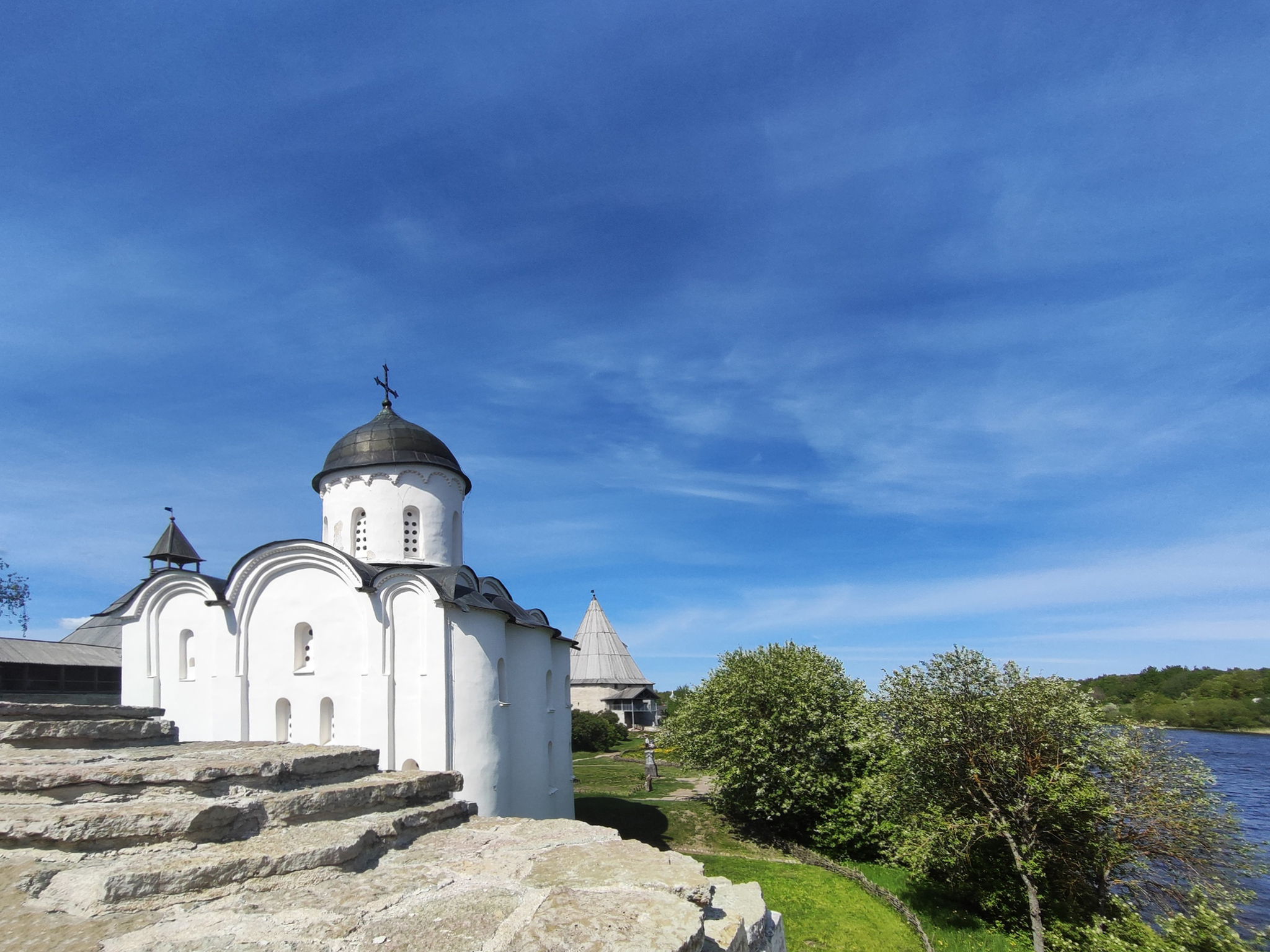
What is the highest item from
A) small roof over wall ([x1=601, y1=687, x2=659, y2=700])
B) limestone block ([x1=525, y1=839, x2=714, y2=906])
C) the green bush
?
limestone block ([x1=525, y1=839, x2=714, y2=906])

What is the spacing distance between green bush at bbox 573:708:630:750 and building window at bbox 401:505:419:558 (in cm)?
2192

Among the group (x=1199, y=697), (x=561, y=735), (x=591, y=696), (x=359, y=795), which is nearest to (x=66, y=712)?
(x=359, y=795)

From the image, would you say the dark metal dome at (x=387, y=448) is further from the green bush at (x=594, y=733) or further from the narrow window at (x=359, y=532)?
the green bush at (x=594, y=733)

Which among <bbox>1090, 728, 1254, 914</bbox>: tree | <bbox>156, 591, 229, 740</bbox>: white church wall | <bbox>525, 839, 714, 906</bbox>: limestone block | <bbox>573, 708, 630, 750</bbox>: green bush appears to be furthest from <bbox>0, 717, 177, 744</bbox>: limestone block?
<bbox>573, 708, 630, 750</bbox>: green bush

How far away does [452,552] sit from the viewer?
20.6 m

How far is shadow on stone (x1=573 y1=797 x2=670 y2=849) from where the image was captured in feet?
63.9

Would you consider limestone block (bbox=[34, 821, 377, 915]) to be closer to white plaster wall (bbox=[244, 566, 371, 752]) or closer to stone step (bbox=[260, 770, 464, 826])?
stone step (bbox=[260, 770, 464, 826])

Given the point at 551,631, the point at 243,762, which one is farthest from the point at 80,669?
the point at 243,762

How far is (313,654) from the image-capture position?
16.5 metres

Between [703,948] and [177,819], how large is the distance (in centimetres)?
383

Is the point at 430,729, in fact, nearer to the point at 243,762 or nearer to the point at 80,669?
the point at 243,762

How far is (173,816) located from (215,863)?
0.62m

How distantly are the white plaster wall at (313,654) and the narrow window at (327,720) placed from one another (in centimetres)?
6

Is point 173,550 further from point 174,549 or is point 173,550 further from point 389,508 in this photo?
point 389,508
